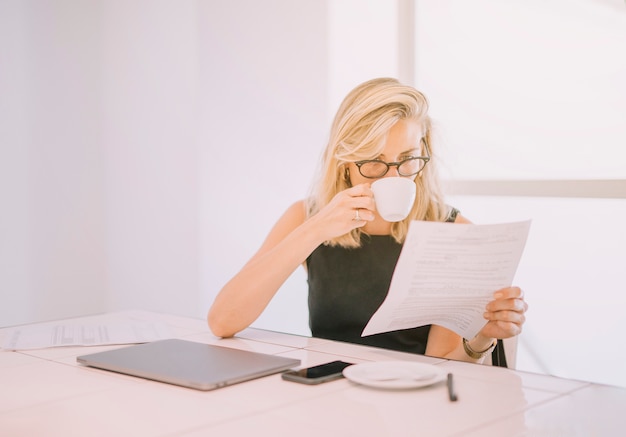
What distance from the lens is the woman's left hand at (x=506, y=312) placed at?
1377 millimetres

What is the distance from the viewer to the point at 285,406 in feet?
3.18

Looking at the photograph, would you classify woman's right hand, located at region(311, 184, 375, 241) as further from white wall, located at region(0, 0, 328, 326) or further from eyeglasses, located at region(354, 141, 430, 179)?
white wall, located at region(0, 0, 328, 326)

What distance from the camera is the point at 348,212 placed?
156 cm

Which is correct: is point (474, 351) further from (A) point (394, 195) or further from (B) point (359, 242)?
(B) point (359, 242)

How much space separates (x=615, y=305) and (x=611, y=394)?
1854 millimetres

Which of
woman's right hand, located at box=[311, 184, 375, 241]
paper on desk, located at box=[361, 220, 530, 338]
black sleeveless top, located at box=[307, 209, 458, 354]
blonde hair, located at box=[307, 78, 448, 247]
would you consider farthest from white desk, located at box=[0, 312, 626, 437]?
blonde hair, located at box=[307, 78, 448, 247]

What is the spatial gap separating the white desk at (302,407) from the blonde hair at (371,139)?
73 cm

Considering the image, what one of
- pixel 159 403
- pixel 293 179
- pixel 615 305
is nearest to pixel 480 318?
pixel 159 403

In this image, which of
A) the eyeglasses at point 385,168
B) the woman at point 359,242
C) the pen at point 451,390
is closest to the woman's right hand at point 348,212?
the woman at point 359,242

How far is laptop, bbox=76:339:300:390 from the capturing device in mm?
1091

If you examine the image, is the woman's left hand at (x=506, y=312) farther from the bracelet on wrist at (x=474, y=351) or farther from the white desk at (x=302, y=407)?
the white desk at (x=302, y=407)

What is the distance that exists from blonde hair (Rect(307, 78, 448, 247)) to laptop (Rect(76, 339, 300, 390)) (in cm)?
67

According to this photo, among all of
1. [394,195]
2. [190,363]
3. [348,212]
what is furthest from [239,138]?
[190,363]

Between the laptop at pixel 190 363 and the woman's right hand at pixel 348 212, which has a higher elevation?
the woman's right hand at pixel 348 212
